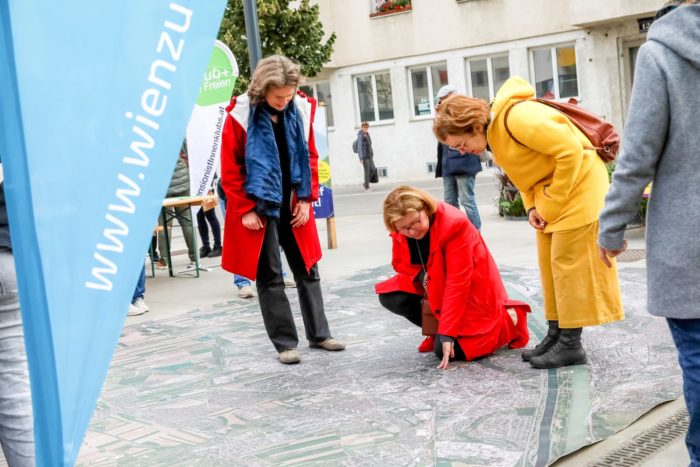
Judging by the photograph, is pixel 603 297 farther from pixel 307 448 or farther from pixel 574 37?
pixel 574 37

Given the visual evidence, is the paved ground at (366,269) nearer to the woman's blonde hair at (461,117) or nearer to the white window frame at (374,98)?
the woman's blonde hair at (461,117)

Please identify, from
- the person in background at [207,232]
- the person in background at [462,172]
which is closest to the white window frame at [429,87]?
the person in background at [207,232]

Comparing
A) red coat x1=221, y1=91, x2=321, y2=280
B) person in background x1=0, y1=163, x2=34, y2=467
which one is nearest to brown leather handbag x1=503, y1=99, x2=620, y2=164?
red coat x1=221, y1=91, x2=321, y2=280

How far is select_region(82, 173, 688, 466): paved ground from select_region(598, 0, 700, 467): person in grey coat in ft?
3.39

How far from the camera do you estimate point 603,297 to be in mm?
4770

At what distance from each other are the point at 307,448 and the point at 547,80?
23.8 meters

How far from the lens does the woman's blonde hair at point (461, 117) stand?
4.63m

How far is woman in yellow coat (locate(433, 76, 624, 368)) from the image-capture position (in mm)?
4574

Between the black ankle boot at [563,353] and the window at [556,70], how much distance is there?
21.8 m

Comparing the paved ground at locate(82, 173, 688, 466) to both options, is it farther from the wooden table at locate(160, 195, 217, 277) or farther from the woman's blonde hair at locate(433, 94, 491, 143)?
the woman's blonde hair at locate(433, 94, 491, 143)

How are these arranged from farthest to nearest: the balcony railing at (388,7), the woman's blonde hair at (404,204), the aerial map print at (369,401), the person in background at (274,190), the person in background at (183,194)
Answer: the balcony railing at (388,7), the person in background at (183,194), the person in background at (274,190), the woman's blonde hair at (404,204), the aerial map print at (369,401)

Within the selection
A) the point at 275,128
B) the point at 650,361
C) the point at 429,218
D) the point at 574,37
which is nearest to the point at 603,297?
the point at 650,361

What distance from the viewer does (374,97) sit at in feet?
96.7

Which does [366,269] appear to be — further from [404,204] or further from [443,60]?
[443,60]
